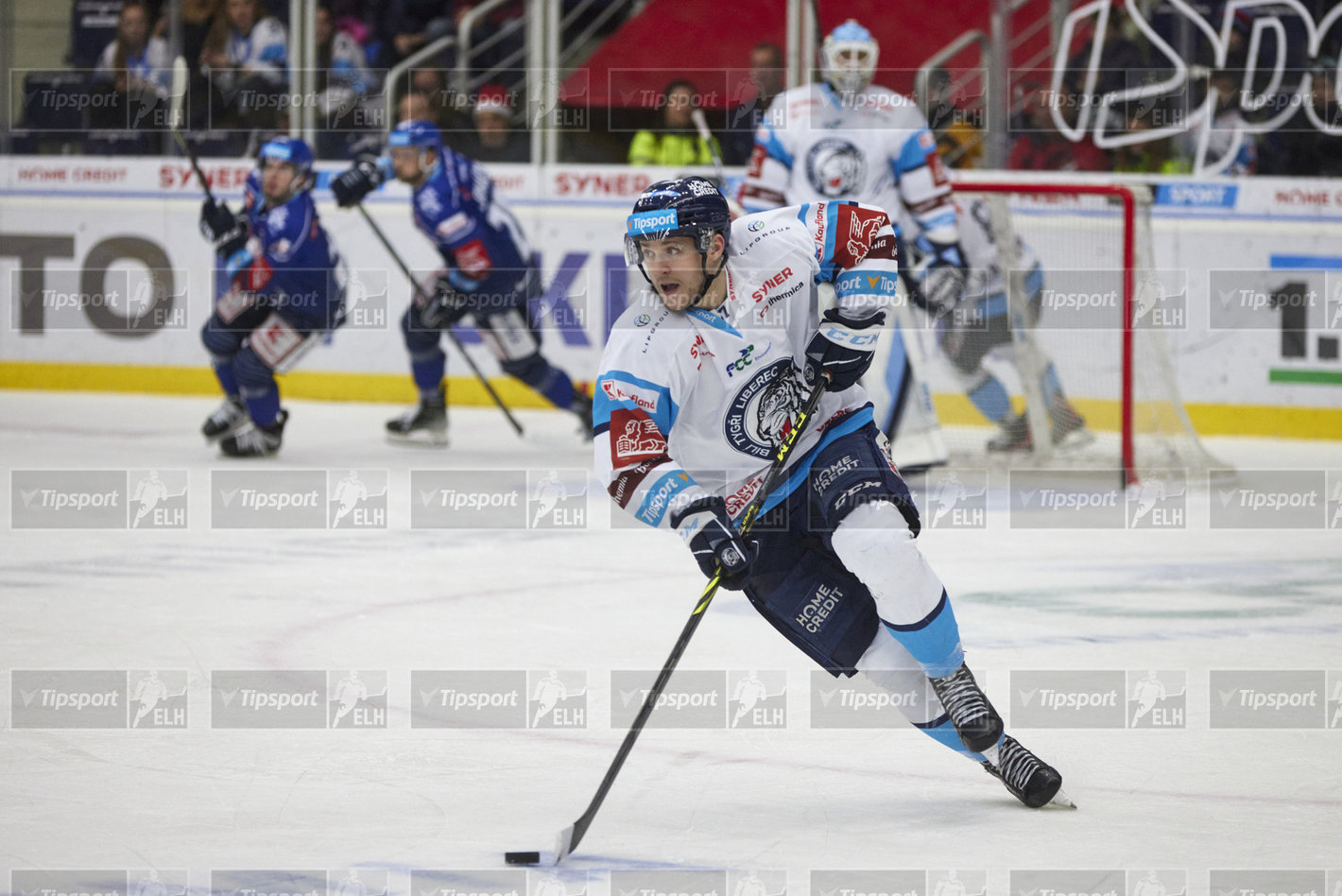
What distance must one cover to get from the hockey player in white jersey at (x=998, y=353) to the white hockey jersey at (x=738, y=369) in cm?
398

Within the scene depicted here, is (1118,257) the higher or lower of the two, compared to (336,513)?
higher

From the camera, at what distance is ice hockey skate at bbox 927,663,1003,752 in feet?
10.4

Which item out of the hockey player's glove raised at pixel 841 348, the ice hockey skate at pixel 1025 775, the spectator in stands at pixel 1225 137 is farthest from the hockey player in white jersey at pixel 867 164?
the ice hockey skate at pixel 1025 775

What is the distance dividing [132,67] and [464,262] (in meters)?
2.98

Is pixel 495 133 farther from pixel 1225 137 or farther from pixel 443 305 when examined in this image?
pixel 1225 137

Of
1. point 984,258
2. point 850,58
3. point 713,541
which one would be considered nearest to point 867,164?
point 850,58

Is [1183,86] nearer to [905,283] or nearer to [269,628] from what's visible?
[905,283]

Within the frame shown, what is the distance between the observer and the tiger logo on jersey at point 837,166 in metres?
7.15

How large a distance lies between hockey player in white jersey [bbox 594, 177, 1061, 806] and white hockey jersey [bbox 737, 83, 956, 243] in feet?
12.2

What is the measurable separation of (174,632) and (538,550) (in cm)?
157

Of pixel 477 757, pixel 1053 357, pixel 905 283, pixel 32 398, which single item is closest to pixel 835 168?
pixel 905 283

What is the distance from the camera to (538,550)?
6.05 m

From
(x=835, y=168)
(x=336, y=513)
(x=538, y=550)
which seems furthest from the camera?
(x=835, y=168)

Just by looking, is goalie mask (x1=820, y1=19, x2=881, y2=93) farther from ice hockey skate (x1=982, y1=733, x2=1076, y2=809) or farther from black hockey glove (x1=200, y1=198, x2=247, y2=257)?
ice hockey skate (x1=982, y1=733, x2=1076, y2=809)
